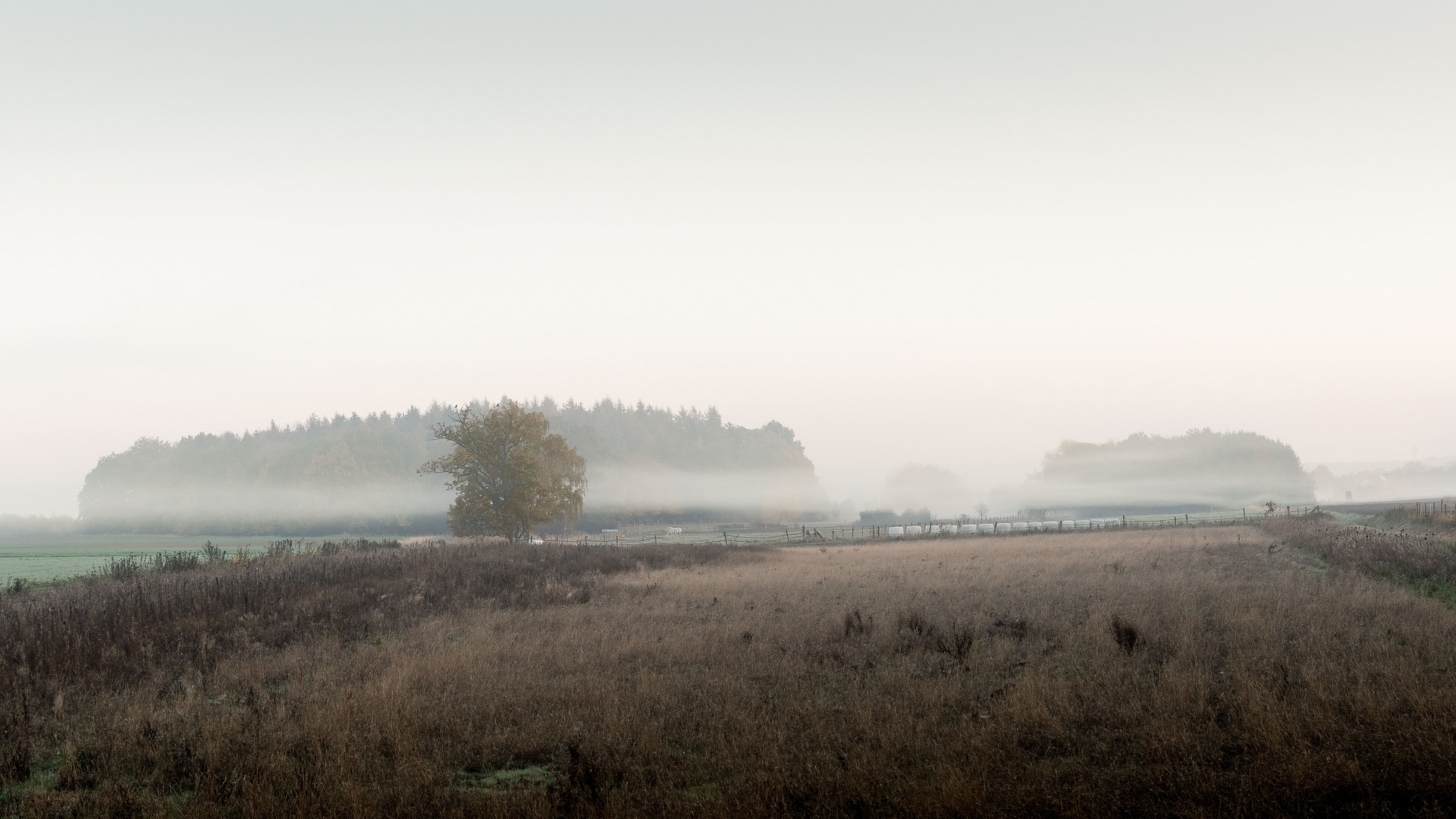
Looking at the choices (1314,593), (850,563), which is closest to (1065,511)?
(850,563)

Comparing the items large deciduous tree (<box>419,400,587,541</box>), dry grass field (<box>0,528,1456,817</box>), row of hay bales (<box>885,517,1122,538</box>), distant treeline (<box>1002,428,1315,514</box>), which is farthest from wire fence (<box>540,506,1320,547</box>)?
distant treeline (<box>1002,428,1315,514</box>)

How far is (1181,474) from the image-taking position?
190000 mm

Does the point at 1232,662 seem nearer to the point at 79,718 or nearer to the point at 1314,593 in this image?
the point at 1314,593

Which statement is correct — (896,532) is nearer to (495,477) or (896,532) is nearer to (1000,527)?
(1000,527)

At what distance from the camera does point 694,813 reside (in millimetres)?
6609

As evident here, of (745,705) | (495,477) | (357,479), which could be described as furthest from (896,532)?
(357,479)

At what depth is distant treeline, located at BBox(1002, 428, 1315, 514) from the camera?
175625 mm

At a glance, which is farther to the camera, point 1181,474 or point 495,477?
point 1181,474

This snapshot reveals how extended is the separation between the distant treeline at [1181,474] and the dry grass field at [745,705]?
6544 inches

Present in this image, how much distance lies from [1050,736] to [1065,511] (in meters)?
161

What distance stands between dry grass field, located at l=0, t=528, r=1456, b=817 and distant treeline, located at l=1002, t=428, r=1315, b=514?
166 metres

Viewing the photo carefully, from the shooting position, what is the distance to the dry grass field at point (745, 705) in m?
6.93

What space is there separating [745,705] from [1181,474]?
694 ft

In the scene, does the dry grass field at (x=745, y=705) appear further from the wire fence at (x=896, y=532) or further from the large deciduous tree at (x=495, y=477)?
the large deciduous tree at (x=495, y=477)
